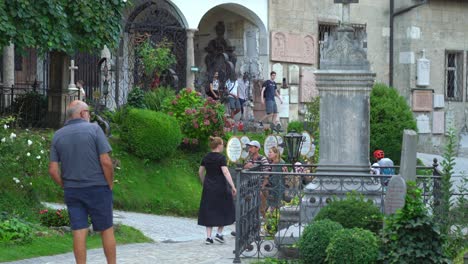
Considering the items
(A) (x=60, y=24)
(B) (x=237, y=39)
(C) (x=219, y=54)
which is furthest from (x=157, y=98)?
(B) (x=237, y=39)

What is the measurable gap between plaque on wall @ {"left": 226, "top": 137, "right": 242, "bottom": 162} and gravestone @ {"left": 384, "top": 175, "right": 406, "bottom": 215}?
33.3 feet

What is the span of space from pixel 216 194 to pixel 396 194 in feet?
17.0

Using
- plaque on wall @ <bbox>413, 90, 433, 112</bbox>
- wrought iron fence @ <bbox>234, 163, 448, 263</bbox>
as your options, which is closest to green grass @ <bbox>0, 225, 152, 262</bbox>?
wrought iron fence @ <bbox>234, 163, 448, 263</bbox>

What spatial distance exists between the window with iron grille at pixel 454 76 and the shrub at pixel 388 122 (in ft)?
23.3

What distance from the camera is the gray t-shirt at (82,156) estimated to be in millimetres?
10945

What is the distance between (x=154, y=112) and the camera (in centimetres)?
2192

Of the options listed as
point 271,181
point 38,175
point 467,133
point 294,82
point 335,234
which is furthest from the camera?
point 467,133

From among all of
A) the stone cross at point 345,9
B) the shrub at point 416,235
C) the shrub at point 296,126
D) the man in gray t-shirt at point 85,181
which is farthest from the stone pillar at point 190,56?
the shrub at point 416,235

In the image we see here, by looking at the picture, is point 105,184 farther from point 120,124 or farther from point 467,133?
point 467,133

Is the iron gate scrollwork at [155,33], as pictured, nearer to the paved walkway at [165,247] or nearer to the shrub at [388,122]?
the shrub at [388,122]

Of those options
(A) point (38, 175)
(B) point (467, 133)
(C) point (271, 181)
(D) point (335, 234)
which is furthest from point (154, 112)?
(B) point (467, 133)

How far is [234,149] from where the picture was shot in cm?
2122

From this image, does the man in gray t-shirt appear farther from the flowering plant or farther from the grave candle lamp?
the flowering plant

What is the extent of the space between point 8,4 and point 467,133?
1849 cm
